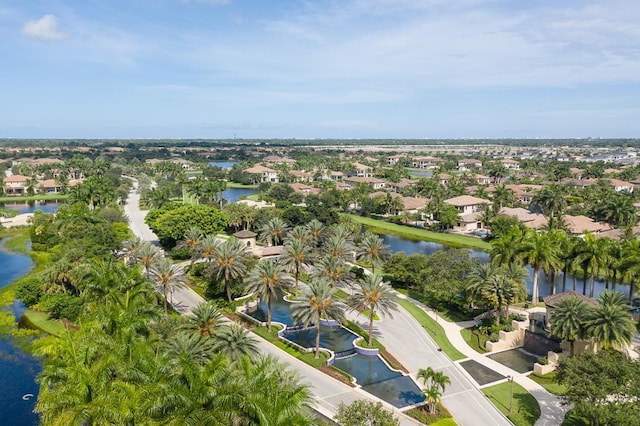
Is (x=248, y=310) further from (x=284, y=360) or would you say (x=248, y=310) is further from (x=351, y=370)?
(x=351, y=370)

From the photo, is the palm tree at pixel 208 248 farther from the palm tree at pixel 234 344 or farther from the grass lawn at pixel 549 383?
the grass lawn at pixel 549 383

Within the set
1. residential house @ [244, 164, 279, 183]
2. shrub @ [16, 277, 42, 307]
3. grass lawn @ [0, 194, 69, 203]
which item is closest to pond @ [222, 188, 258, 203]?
residential house @ [244, 164, 279, 183]

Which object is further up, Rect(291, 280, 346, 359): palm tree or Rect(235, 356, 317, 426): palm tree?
Rect(235, 356, 317, 426): palm tree

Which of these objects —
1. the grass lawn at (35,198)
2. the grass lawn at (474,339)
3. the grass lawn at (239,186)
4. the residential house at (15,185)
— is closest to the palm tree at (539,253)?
the grass lawn at (474,339)

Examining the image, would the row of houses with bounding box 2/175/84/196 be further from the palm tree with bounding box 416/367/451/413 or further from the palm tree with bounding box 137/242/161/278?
the palm tree with bounding box 416/367/451/413

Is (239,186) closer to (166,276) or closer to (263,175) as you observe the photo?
(263,175)

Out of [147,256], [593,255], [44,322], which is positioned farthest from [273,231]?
[593,255]
